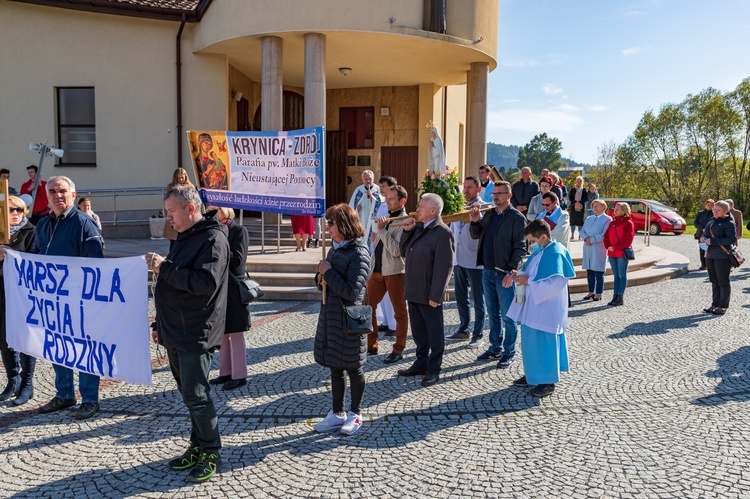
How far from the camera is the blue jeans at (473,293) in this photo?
24.7ft

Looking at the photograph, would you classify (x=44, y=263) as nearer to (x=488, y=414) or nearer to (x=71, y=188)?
(x=71, y=188)

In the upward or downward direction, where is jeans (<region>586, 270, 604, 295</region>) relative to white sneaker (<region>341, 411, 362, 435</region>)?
upward

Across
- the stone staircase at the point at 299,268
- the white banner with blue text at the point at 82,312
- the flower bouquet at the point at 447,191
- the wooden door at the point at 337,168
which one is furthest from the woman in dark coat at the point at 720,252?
the wooden door at the point at 337,168

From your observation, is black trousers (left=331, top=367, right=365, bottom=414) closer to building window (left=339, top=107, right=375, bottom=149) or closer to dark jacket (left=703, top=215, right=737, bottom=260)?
dark jacket (left=703, top=215, right=737, bottom=260)

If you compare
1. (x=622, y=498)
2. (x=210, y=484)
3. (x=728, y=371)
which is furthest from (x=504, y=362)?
(x=210, y=484)

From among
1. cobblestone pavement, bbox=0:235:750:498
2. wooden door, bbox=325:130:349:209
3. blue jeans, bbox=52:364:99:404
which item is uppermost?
wooden door, bbox=325:130:349:209

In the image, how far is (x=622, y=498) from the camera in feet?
12.1

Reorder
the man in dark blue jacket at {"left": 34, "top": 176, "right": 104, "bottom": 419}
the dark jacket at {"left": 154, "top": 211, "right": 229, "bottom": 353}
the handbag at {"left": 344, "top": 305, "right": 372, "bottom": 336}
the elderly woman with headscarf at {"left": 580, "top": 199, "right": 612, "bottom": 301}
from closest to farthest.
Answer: the dark jacket at {"left": 154, "top": 211, "right": 229, "bottom": 353} < the handbag at {"left": 344, "top": 305, "right": 372, "bottom": 336} < the man in dark blue jacket at {"left": 34, "top": 176, "right": 104, "bottom": 419} < the elderly woman with headscarf at {"left": 580, "top": 199, "right": 612, "bottom": 301}

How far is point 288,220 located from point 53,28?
7.72 m

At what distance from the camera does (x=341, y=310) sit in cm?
464

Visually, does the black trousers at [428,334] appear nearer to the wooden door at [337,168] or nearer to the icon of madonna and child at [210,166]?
the icon of madonna and child at [210,166]

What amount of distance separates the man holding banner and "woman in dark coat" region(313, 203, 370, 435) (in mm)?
943

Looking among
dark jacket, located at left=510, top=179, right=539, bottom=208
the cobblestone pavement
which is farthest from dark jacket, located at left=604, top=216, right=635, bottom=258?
the cobblestone pavement

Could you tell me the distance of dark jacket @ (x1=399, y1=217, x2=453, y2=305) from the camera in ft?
19.6
